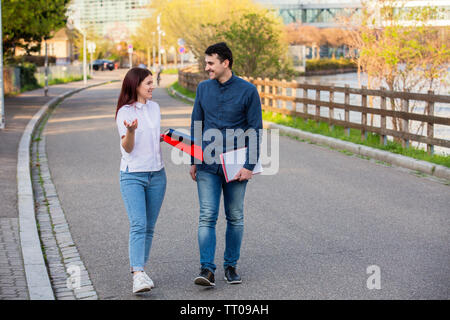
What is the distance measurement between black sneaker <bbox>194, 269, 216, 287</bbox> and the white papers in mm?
708

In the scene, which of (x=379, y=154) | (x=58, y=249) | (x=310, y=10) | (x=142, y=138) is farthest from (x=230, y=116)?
(x=310, y=10)

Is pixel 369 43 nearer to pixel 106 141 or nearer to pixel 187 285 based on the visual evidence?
pixel 106 141

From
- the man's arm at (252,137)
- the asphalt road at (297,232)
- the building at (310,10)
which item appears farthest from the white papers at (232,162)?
the building at (310,10)

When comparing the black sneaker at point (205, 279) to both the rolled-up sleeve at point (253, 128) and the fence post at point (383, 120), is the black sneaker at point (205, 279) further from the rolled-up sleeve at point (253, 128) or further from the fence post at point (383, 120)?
the fence post at point (383, 120)

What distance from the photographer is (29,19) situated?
29.6m

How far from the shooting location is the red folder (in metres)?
5.44

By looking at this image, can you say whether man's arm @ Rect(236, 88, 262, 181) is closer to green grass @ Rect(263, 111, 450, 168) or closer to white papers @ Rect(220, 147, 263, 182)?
white papers @ Rect(220, 147, 263, 182)

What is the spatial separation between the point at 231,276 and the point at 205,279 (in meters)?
0.30

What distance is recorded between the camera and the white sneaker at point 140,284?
208 inches

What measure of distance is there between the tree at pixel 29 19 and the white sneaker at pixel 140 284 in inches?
853

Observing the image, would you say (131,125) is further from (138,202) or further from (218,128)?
(218,128)

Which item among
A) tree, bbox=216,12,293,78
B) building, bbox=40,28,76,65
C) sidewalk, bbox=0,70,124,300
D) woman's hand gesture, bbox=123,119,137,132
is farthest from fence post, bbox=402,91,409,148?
building, bbox=40,28,76,65

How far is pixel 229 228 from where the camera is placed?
5.75m
